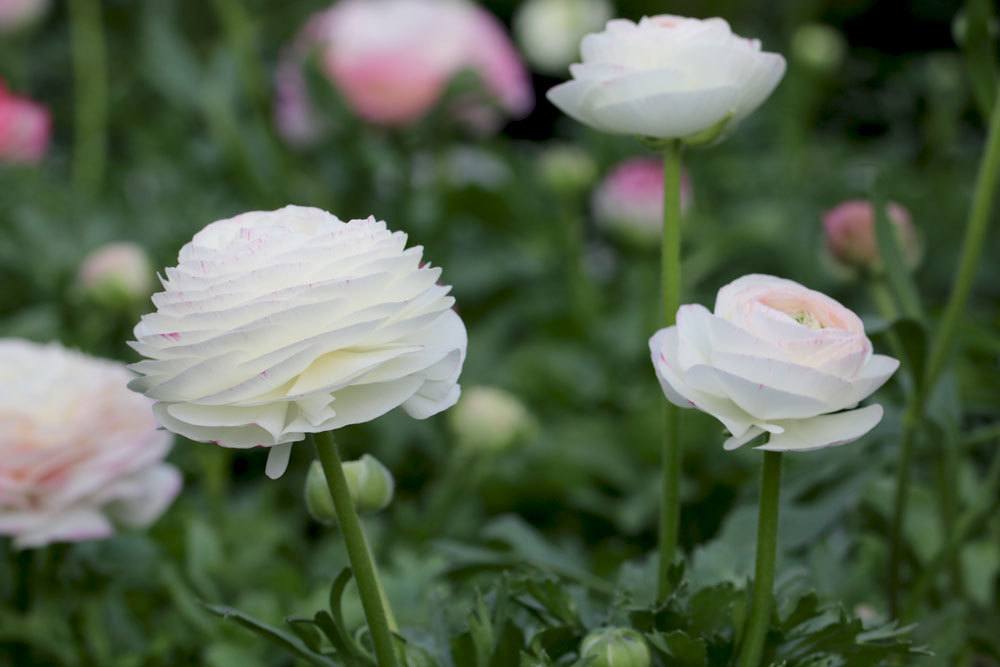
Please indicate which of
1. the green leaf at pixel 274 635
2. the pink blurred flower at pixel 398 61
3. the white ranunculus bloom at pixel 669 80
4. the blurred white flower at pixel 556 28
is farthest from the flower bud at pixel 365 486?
the blurred white flower at pixel 556 28

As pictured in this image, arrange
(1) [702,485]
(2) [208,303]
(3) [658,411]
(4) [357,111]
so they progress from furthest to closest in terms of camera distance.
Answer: (4) [357,111] → (3) [658,411] → (1) [702,485] → (2) [208,303]

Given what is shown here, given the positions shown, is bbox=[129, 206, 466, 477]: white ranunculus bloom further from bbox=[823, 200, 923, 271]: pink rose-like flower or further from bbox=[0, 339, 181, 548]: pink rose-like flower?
bbox=[823, 200, 923, 271]: pink rose-like flower

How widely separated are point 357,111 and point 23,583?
0.69 metres

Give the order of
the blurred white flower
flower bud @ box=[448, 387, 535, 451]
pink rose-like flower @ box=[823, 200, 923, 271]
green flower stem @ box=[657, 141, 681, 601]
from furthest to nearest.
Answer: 1. the blurred white flower
2. flower bud @ box=[448, 387, 535, 451]
3. pink rose-like flower @ box=[823, 200, 923, 271]
4. green flower stem @ box=[657, 141, 681, 601]

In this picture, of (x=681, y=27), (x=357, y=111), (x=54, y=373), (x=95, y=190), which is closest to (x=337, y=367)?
(x=681, y=27)

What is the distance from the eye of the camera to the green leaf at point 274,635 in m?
0.41

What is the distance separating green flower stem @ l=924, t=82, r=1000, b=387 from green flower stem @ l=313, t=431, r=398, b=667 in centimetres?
31

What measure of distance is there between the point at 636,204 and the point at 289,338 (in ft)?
2.66

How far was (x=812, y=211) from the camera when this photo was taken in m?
1.36

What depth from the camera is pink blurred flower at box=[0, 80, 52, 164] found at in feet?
4.35

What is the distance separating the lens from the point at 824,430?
38cm

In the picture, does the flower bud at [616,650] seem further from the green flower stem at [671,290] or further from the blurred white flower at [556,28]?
the blurred white flower at [556,28]

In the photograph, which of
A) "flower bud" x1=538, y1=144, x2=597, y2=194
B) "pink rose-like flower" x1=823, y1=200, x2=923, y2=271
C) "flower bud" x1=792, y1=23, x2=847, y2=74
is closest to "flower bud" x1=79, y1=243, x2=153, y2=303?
"flower bud" x1=538, y1=144, x2=597, y2=194

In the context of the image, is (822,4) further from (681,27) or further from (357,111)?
(681,27)
